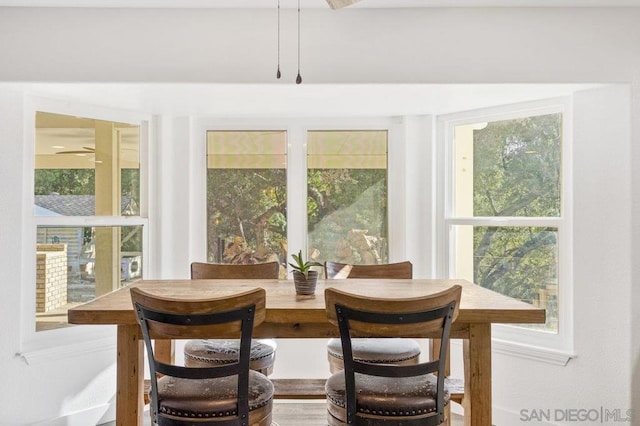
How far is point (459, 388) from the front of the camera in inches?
98.0

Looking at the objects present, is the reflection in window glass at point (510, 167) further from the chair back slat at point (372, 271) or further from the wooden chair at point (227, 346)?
the wooden chair at point (227, 346)

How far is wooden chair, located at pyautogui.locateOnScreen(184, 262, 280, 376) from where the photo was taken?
7.29 ft

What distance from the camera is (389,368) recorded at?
62.9 inches

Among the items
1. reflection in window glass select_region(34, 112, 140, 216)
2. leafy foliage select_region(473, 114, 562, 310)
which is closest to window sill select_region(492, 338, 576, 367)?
leafy foliage select_region(473, 114, 562, 310)

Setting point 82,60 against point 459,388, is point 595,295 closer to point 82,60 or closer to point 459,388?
point 459,388

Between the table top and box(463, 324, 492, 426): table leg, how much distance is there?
0.09 meters

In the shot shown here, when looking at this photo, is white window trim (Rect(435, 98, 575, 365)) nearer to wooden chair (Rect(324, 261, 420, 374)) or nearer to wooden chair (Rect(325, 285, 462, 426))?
wooden chair (Rect(324, 261, 420, 374))

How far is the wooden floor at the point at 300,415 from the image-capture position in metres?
2.90

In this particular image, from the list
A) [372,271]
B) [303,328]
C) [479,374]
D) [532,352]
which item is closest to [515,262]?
[532,352]

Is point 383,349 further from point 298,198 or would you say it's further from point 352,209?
point 298,198

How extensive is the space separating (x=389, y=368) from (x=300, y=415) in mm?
1695

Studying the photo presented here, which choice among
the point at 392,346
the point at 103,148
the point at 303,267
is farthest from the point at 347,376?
the point at 103,148

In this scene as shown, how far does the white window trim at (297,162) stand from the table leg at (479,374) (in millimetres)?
1516

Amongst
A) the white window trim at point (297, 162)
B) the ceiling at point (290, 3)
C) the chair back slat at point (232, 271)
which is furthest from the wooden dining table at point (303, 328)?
the ceiling at point (290, 3)
